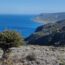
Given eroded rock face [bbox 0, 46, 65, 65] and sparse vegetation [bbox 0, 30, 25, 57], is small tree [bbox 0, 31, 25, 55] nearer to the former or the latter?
sparse vegetation [bbox 0, 30, 25, 57]

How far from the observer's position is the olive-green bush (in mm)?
13133

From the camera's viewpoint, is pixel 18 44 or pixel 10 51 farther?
pixel 18 44

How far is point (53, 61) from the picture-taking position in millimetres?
10273

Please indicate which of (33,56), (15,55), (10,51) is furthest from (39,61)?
(10,51)

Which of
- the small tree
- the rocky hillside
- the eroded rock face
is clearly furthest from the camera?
the rocky hillside

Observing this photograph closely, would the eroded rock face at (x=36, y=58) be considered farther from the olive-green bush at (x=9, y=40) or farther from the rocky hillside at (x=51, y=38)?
the rocky hillside at (x=51, y=38)

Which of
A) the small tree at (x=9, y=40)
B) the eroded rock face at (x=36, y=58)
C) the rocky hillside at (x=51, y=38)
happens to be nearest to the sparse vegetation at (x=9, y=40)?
the small tree at (x=9, y=40)

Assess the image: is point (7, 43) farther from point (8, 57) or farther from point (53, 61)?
point (53, 61)

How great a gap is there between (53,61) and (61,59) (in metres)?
0.37

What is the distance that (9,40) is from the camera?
13188 millimetres

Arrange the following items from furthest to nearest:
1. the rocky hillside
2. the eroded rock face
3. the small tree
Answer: the rocky hillside → the small tree → the eroded rock face

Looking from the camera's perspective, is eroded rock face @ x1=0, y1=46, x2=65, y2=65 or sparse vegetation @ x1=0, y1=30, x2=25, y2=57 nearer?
eroded rock face @ x1=0, y1=46, x2=65, y2=65

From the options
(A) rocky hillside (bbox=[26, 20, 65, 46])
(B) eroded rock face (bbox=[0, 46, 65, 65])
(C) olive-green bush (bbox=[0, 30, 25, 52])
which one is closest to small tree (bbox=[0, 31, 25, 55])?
(C) olive-green bush (bbox=[0, 30, 25, 52])

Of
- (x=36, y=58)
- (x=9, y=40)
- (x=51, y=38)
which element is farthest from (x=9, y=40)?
(x=51, y=38)
